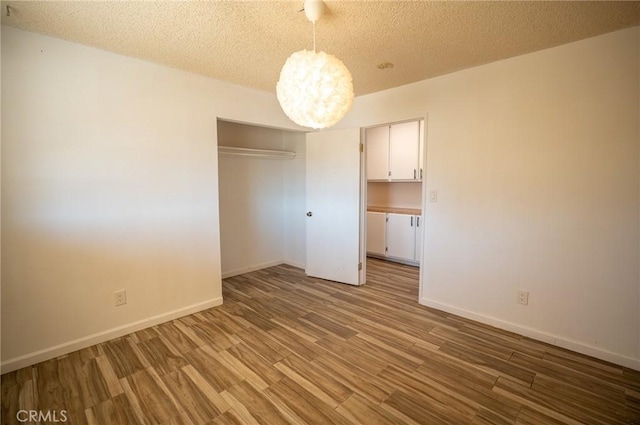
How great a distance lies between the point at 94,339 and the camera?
237 centimetres

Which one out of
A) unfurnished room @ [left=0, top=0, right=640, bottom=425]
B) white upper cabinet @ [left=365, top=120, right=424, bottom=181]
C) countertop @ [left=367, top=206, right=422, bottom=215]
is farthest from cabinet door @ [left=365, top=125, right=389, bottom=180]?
unfurnished room @ [left=0, top=0, right=640, bottom=425]

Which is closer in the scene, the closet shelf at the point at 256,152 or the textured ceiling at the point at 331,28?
the textured ceiling at the point at 331,28

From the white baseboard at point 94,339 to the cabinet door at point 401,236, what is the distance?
9.48 feet

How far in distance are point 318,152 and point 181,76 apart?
Result: 1.76 meters

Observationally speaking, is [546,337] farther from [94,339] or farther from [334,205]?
[94,339]

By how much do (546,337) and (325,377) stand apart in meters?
1.87

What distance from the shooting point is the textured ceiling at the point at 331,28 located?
1.75 m

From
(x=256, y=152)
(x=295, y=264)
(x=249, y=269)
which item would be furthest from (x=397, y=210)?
(x=249, y=269)

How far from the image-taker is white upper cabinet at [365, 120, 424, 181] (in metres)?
4.52

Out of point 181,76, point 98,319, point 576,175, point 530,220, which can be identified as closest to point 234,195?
point 181,76

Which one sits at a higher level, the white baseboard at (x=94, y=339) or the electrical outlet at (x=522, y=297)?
the electrical outlet at (x=522, y=297)

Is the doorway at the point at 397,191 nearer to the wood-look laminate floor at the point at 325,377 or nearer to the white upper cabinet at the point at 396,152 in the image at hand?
the white upper cabinet at the point at 396,152

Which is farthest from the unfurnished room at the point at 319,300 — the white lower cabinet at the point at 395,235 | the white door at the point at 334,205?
the white lower cabinet at the point at 395,235

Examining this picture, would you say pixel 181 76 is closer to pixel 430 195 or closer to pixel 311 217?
pixel 311 217
